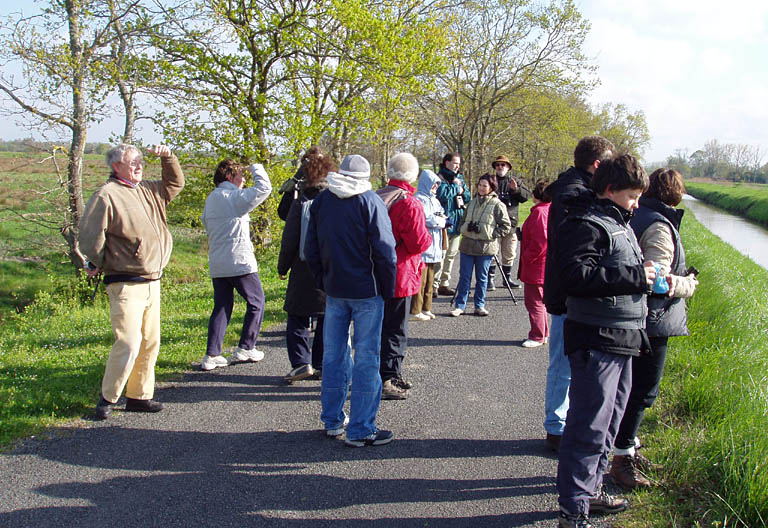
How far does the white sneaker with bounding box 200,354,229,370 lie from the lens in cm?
540

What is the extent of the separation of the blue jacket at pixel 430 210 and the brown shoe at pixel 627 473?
345 centimetres

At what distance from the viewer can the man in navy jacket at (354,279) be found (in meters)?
3.84

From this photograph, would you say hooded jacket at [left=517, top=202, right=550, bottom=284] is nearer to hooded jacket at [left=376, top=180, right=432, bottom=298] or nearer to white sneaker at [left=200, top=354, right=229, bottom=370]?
hooded jacket at [left=376, top=180, right=432, bottom=298]

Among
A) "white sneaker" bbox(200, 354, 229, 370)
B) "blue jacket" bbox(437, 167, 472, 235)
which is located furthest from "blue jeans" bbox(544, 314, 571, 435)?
"blue jacket" bbox(437, 167, 472, 235)

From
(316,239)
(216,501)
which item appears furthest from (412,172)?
(216,501)

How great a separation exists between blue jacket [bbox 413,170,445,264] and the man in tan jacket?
3132mm

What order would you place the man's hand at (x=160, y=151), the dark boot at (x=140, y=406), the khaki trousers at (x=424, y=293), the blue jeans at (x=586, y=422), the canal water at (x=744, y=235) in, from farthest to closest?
the canal water at (x=744, y=235) → the khaki trousers at (x=424, y=293) → the dark boot at (x=140, y=406) → the man's hand at (x=160, y=151) → the blue jeans at (x=586, y=422)

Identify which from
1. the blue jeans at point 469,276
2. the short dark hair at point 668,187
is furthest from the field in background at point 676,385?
the blue jeans at point 469,276

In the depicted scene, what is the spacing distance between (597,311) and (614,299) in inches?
3.9

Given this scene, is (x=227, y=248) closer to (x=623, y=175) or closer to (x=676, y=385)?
(x=623, y=175)

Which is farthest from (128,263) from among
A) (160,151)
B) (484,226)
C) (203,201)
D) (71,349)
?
(203,201)

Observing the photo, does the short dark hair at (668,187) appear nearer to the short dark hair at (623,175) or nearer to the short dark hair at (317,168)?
the short dark hair at (623,175)

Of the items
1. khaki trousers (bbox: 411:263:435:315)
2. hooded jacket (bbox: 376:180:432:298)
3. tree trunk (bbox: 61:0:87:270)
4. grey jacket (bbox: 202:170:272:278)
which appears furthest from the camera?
tree trunk (bbox: 61:0:87:270)

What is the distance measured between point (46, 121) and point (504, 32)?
21807 millimetres
